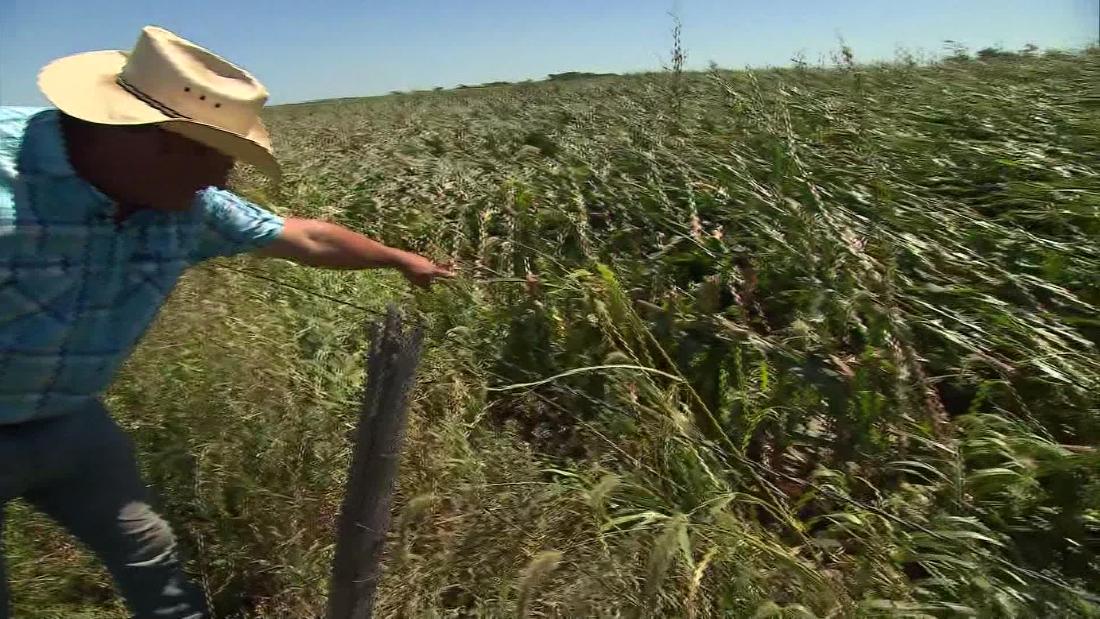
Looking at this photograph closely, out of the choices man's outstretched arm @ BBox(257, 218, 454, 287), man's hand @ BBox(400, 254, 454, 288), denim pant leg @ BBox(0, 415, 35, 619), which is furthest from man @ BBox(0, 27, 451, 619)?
man's hand @ BBox(400, 254, 454, 288)

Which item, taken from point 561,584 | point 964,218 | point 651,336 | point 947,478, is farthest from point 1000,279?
point 561,584

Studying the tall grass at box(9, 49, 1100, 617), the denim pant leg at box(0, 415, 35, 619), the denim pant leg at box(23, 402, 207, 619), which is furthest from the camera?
the tall grass at box(9, 49, 1100, 617)

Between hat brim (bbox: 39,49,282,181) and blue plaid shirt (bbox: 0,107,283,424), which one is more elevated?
hat brim (bbox: 39,49,282,181)

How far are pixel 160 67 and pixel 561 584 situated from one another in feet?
4.80

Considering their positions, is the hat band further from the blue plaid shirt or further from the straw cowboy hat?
the blue plaid shirt

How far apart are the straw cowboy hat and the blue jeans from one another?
0.70m

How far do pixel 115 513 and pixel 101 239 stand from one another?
2.18 feet

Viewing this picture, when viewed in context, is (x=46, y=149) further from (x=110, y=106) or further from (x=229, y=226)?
(x=229, y=226)

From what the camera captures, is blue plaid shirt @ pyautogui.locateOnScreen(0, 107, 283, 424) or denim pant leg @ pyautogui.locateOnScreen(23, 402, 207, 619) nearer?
blue plaid shirt @ pyautogui.locateOnScreen(0, 107, 283, 424)

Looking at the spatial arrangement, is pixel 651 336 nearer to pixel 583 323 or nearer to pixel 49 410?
pixel 583 323

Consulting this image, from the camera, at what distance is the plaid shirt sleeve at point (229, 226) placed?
5.70 feet

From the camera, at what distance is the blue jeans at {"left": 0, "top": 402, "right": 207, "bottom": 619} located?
5.17ft

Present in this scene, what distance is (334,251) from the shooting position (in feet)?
6.30

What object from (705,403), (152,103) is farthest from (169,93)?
(705,403)
